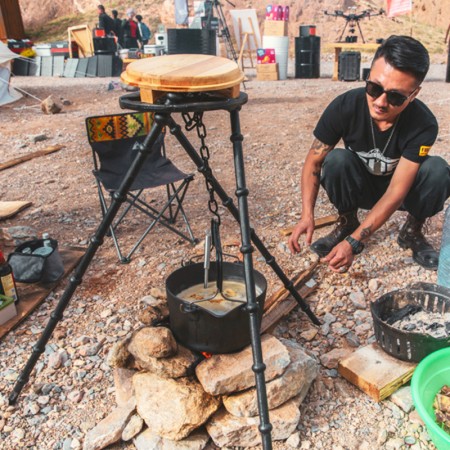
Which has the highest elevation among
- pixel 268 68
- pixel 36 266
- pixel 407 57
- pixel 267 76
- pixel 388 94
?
pixel 407 57

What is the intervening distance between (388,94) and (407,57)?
0.71 ft

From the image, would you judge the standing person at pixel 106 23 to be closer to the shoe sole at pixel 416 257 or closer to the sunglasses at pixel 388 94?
the shoe sole at pixel 416 257

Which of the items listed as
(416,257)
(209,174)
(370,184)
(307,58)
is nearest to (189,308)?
(209,174)

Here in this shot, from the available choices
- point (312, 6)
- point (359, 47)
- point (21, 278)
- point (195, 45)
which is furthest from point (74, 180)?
point (312, 6)

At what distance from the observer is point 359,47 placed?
13.1 meters

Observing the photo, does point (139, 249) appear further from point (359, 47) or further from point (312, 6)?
point (312, 6)

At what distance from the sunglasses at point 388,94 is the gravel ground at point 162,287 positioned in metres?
1.31

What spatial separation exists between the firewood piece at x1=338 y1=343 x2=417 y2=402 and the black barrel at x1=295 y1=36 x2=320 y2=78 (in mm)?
12800

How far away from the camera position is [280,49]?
1393 cm

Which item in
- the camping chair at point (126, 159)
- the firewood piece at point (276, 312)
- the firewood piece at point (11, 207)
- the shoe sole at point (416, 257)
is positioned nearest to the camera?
the firewood piece at point (276, 312)

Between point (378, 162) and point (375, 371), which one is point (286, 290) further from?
point (378, 162)

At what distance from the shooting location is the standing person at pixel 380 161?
269 centimetres

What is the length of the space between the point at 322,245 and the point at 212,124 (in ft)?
16.0

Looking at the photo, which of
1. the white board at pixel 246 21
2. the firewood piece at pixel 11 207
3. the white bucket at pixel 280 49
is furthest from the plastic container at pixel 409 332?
the white board at pixel 246 21
